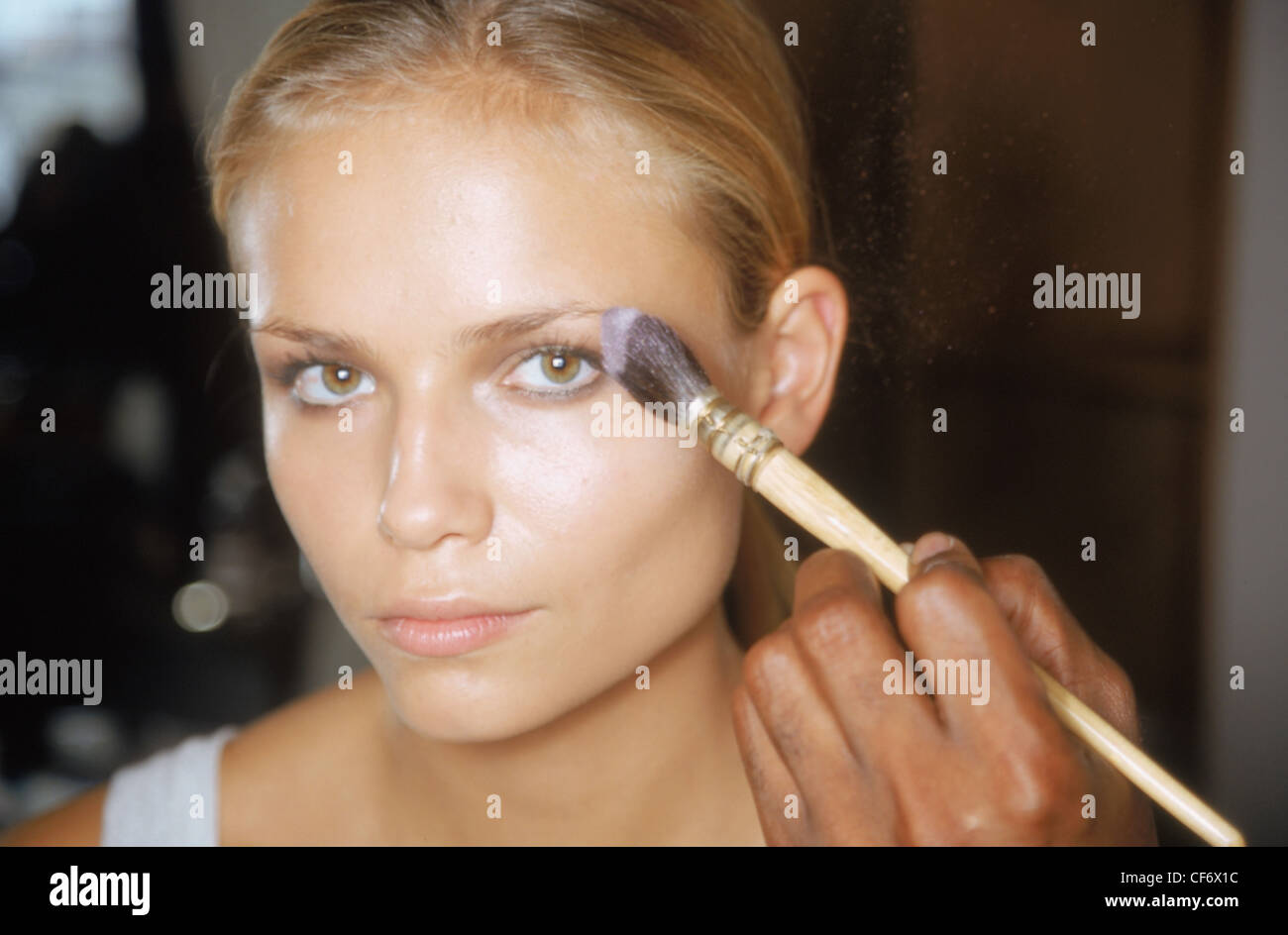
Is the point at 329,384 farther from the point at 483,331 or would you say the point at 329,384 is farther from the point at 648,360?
the point at 648,360

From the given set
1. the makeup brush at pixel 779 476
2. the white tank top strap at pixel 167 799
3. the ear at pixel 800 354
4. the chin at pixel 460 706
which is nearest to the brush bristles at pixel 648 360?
the makeup brush at pixel 779 476

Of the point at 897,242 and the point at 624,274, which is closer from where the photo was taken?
the point at 624,274

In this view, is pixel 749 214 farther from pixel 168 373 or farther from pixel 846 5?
pixel 168 373

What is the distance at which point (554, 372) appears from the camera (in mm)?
771

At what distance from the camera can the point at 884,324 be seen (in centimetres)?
88

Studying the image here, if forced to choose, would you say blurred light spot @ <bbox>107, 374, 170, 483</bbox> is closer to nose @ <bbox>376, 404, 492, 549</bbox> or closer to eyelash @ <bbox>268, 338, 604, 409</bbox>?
eyelash @ <bbox>268, 338, 604, 409</bbox>

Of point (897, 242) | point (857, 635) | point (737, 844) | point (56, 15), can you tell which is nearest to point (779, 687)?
point (857, 635)

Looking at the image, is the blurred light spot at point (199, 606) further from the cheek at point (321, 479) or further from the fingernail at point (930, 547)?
the fingernail at point (930, 547)

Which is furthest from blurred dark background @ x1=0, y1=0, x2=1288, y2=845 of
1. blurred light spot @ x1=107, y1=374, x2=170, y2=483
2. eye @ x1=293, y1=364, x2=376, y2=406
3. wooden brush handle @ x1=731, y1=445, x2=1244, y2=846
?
wooden brush handle @ x1=731, y1=445, x2=1244, y2=846

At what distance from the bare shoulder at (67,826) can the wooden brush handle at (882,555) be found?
0.64 m

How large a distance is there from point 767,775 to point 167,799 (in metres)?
0.55

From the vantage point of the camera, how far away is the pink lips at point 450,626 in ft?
2.55

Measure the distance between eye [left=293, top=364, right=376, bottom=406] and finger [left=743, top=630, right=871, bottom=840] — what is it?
36 centimetres
